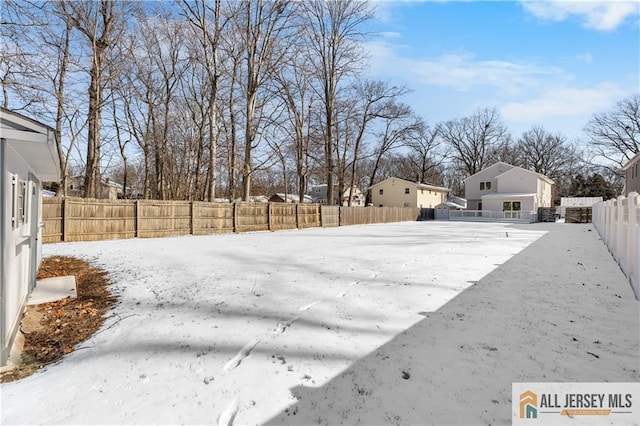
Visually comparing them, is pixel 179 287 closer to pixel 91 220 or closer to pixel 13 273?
pixel 13 273

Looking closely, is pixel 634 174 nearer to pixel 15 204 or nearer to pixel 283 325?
pixel 283 325

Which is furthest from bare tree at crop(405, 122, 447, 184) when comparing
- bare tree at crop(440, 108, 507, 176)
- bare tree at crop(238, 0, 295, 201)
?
bare tree at crop(238, 0, 295, 201)

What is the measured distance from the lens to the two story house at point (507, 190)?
3133cm

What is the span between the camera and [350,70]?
22.8m

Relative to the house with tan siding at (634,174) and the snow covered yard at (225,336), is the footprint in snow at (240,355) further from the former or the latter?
the house with tan siding at (634,174)

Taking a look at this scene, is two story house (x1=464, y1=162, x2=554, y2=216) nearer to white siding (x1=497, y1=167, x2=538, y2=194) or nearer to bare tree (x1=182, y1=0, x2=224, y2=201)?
white siding (x1=497, y1=167, x2=538, y2=194)

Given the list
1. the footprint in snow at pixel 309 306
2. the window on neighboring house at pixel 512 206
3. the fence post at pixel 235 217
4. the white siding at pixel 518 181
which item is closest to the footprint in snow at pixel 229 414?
the footprint in snow at pixel 309 306

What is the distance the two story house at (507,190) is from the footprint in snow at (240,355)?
33831 mm

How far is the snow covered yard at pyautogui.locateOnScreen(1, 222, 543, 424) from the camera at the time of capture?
91.8 inches

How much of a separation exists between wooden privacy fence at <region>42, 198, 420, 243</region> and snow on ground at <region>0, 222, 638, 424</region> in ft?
20.4

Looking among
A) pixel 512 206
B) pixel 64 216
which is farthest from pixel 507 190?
pixel 64 216

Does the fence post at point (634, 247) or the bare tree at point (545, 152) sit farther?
the bare tree at point (545, 152)

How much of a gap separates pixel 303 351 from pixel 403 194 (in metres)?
35.3

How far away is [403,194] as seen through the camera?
3691cm
